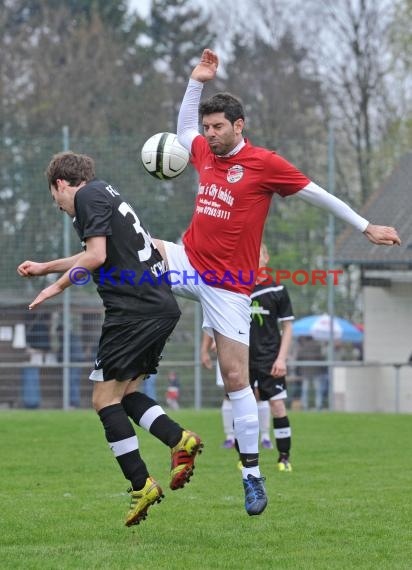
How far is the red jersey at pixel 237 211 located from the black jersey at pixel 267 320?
3.51m

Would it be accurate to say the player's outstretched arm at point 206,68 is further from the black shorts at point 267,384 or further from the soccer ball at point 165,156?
the black shorts at point 267,384

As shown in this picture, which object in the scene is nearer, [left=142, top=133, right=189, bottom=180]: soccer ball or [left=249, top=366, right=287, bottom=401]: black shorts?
[left=142, top=133, right=189, bottom=180]: soccer ball

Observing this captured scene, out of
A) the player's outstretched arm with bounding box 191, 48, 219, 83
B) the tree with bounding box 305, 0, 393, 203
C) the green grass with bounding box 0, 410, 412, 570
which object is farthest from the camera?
the tree with bounding box 305, 0, 393, 203

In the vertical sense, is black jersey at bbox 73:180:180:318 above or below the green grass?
above

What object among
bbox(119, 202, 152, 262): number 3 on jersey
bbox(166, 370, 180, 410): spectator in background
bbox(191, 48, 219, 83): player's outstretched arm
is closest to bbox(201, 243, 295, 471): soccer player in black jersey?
bbox(191, 48, 219, 83): player's outstretched arm

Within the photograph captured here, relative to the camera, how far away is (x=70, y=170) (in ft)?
20.1

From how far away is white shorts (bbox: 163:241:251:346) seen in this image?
21.7 feet

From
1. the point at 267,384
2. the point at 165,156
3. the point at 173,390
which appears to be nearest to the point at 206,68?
the point at 165,156

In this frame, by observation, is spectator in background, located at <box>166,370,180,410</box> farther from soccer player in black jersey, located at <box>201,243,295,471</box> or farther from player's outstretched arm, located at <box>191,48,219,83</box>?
player's outstretched arm, located at <box>191,48,219,83</box>

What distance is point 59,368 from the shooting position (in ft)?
60.7

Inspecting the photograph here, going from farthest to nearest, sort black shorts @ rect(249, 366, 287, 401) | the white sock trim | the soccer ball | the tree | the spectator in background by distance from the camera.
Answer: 1. the tree
2. the spectator in background
3. black shorts @ rect(249, 366, 287, 401)
4. the soccer ball
5. the white sock trim

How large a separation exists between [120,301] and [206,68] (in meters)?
1.80

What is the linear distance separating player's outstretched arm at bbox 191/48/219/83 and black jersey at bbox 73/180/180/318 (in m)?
1.29

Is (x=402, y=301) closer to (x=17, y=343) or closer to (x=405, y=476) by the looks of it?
(x=17, y=343)
